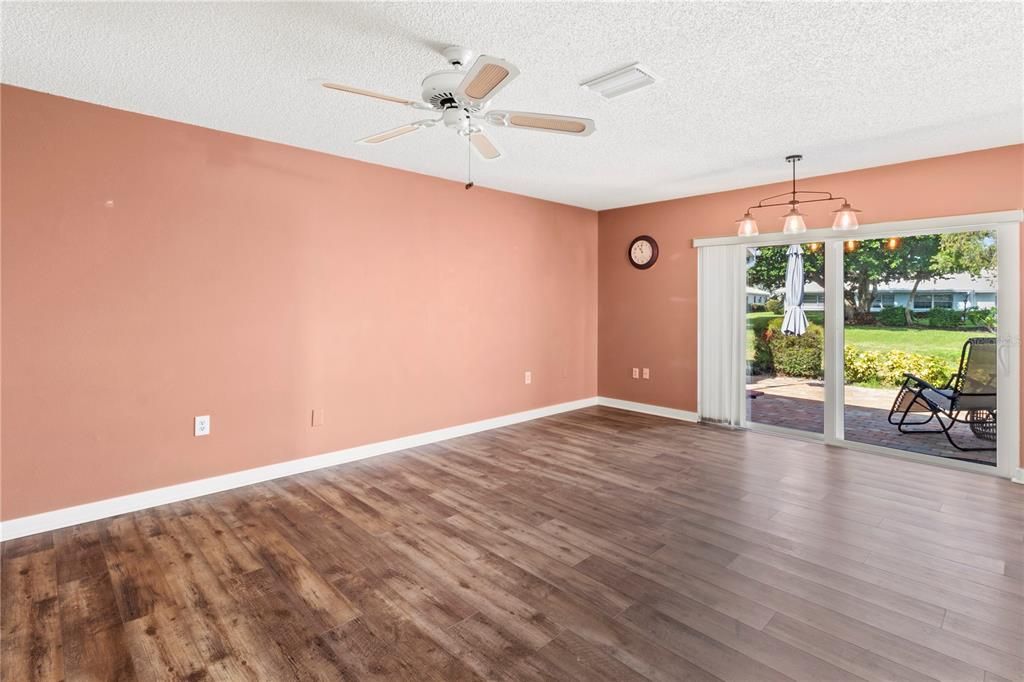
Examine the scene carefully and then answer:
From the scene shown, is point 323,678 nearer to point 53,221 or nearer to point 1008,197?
point 53,221

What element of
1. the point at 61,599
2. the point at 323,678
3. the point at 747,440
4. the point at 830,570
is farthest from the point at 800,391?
the point at 61,599

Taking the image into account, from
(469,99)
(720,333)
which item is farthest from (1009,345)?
(469,99)

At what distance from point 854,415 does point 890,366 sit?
0.52 m

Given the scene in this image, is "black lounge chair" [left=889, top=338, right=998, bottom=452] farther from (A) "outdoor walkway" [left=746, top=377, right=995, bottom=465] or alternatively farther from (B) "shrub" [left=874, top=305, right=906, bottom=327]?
(B) "shrub" [left=874, top=305, right=906, bottom=327]

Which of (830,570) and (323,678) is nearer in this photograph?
(323,678)

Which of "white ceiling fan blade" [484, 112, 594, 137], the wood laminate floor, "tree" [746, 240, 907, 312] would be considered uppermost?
"white ceiling fan blade" [484, 112, 594, 137]

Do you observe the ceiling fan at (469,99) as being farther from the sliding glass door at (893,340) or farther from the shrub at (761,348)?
the shrub at (761,348)

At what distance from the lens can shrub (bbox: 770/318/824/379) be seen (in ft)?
15.1

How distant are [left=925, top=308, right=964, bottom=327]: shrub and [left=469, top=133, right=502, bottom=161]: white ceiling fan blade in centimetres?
382

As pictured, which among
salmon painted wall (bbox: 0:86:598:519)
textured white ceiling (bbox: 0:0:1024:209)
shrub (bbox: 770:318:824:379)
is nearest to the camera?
textured white ceiling (bbox: 0:0:1024:209)

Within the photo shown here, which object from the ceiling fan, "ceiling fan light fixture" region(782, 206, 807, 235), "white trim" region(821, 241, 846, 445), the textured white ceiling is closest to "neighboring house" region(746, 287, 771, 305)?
"white trim" region(821, 241, 846, 445)

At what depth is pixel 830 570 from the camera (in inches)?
93.9

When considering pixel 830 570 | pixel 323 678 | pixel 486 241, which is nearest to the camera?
pixel 323 678

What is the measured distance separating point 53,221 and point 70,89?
0.73m
